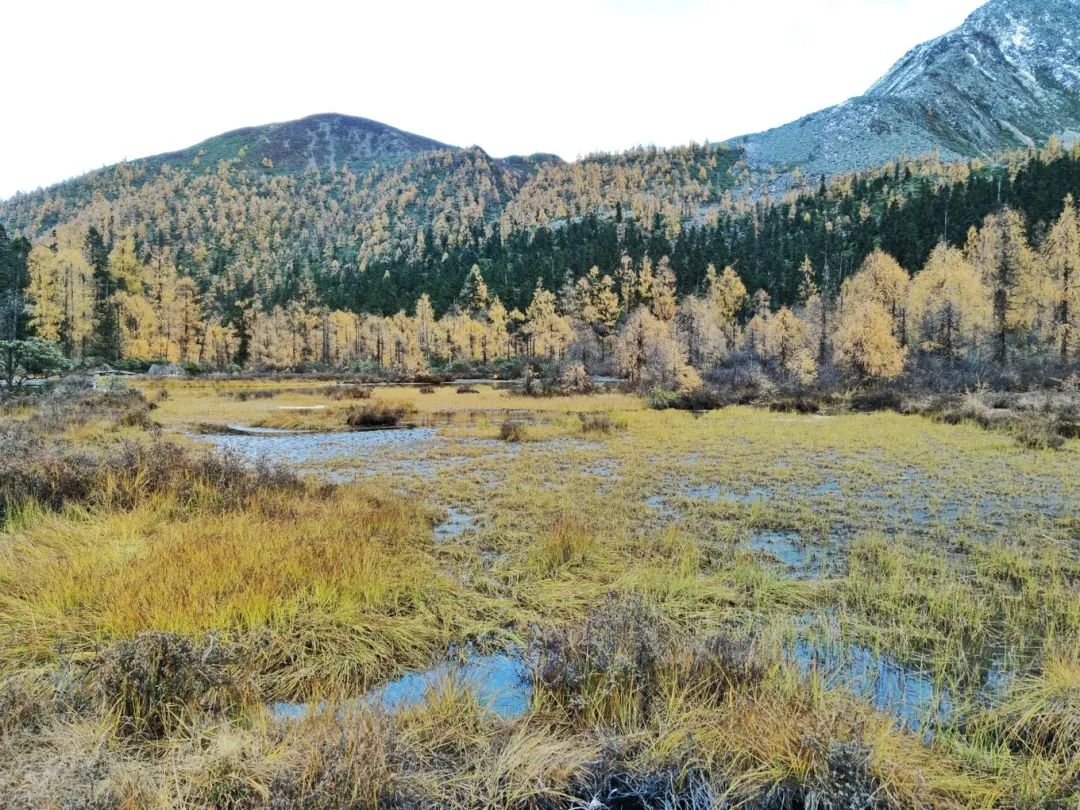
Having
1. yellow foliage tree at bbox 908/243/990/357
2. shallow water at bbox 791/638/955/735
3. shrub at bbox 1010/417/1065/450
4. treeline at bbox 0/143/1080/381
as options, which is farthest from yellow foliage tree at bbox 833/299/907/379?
shallow water at bbox 791/638/955/735

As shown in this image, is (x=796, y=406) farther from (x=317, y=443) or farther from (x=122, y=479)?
(x=122, y=479)

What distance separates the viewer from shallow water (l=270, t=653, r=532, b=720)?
468cm

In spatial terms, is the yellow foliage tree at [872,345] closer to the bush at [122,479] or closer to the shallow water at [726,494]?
the shallow water at [726,494]

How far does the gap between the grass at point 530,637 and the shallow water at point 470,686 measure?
16cm

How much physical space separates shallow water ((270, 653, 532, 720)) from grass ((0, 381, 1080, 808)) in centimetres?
16

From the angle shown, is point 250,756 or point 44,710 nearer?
point 250,756

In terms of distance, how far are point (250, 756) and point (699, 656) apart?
140 inches

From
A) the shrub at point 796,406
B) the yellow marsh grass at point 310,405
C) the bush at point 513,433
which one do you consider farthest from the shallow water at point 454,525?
the shrub at point 796,406

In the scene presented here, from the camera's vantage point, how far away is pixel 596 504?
1202cm

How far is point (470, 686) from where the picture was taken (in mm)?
4812

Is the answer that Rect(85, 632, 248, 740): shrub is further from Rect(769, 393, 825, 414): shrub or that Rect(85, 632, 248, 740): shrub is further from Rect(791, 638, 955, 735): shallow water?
Rect(769, 393, 825, 414): shrub

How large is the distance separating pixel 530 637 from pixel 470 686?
129cm

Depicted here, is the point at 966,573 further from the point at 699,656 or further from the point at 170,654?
the point at 170,654

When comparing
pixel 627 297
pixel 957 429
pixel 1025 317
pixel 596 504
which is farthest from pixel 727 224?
pixel 596 504
